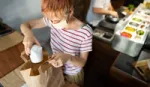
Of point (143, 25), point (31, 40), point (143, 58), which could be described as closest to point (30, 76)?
point (31, 40)

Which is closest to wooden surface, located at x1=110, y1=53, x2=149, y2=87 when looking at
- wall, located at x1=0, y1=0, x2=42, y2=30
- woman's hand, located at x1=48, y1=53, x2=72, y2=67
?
woman's hand, located at x1=48, y1=53, x2=72, y2=67

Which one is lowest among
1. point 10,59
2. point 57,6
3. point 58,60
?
point 10,59

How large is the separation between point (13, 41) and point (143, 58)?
0.79 metres

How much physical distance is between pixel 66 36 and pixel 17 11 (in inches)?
18.2

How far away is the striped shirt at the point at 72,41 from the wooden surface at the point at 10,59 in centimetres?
19

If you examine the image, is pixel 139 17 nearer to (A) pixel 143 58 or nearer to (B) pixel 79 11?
(A) pixel 143 58

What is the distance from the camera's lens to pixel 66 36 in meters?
0.80

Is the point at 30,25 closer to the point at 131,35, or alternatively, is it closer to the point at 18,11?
the point at 18,11

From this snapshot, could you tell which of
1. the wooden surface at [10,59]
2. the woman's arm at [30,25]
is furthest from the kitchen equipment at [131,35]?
the wooden surface at [10,59]

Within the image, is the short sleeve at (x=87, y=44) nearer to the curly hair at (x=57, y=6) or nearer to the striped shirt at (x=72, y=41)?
the striped shirt at (x=72, y=41)

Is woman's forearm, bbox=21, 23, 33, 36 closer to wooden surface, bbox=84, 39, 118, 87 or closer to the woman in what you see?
the woman

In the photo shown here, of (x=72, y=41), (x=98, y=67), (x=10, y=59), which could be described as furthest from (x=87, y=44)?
(x=98, y=67)

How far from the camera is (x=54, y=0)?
610 millimetres

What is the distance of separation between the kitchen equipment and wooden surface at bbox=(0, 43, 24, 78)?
0.64 metres
